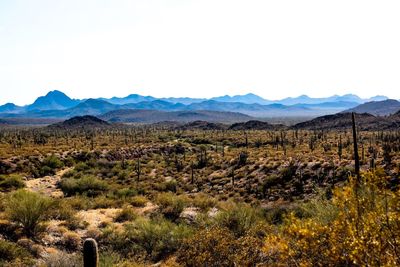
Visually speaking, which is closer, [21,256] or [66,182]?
[21,256]

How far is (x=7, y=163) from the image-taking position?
130ft

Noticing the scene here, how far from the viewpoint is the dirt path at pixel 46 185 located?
30153 millimetres

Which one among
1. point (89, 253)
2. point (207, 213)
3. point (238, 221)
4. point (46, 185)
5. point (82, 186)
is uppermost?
point (89, 253)

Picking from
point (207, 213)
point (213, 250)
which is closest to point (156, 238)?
point (213, 250)

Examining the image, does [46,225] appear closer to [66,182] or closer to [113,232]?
[113,232]

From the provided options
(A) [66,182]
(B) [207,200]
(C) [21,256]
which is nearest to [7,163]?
(A) [66,182]

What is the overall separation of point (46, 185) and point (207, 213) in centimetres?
1934

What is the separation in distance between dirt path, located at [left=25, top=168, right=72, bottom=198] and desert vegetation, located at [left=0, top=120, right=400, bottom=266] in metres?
0.18

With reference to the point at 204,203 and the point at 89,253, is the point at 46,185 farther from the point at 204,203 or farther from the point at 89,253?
the point at 89,253

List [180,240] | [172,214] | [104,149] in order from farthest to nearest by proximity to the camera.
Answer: [104,149]
[172,214]
[180,240]

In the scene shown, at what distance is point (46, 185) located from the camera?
112ft

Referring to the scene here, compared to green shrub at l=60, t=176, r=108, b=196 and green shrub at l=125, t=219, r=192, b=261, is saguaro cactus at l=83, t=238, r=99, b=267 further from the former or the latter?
green shrub at l=60, t=176, r=108, b=196

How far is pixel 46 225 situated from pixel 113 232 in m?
2.88

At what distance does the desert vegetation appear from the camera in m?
6.44
